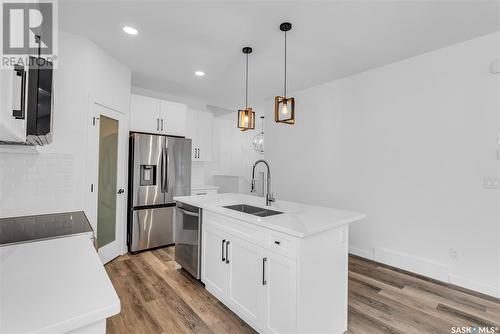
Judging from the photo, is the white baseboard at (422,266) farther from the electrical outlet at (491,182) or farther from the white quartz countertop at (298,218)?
the white quartz countertop at (298,218)

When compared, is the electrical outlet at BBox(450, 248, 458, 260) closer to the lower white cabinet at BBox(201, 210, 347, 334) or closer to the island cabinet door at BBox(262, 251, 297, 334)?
the lower white cabinet at BBox(201, 210, 347, 334)

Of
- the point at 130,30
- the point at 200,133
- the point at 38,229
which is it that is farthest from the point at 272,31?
the point at 200,133

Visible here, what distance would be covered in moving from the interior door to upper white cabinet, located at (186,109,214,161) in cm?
144

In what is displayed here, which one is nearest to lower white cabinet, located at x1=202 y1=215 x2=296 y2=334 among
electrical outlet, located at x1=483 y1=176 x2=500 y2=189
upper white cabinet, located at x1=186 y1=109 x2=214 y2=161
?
electrical outlet, located at x1=483 y1=176 x2=500 y2=189

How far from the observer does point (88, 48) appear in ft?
9.16

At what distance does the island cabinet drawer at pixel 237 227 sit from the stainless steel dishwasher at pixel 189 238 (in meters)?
0.20

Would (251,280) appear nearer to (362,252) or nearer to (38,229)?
(38,229)

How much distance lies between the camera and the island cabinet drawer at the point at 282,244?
1562 mm

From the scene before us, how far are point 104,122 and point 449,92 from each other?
426 centimetres

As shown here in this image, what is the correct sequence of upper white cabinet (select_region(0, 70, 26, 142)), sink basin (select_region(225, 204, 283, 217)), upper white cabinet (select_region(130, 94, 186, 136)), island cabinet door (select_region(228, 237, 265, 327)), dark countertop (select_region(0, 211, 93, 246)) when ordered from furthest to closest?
upper white cabinet (select_region(130, 94, 186, 136)), sink basin (select_region(225, 204, 283, 217)), island cabinet door (select_region(228, 237, 265, 327)), dark countertop (select_region(0, 211, 93, 246)), upper white cabinet (select_region(0, 70, 26, 142))

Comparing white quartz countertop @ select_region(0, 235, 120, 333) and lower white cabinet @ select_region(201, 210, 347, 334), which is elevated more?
white quartz countertop @ select_region(0, 235, 120, 333)

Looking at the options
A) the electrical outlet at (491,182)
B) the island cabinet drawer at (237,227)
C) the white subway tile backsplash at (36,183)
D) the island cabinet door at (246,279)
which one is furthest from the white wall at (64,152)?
the electrical outlet at (491,182)

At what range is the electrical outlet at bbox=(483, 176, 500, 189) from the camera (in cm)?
248

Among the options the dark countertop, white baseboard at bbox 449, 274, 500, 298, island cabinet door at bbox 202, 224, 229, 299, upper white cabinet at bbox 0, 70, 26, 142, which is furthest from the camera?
white baseboard at bbox 449, 274, 500, 298
